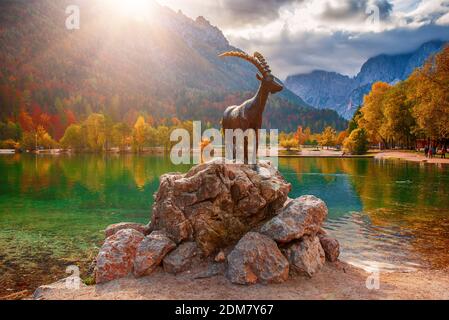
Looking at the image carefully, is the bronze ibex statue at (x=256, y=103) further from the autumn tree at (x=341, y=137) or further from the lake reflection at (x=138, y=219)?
the autumn tree at (x=341, y=137)

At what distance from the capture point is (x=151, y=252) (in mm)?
10516

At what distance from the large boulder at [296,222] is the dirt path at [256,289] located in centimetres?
124

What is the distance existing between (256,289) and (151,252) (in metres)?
3.24

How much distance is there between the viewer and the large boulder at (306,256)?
33.4ft

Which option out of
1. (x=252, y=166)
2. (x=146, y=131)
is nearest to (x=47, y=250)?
(x=252, y=166)

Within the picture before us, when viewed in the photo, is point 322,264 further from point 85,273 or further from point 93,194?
point 93,194

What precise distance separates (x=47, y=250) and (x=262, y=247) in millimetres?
10189

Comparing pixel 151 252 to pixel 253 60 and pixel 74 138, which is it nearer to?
pixel 253 60

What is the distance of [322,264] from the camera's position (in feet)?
36.2

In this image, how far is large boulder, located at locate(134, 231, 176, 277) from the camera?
33.8 ft

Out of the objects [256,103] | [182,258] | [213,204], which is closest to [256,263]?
[182,258]

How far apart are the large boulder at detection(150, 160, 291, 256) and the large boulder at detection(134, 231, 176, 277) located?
1.39 feet

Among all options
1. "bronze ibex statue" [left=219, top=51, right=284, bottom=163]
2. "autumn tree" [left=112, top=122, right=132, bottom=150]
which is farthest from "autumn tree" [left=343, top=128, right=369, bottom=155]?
"bronze ibex statue" [left=219, top=51, right=284, bottom=163]

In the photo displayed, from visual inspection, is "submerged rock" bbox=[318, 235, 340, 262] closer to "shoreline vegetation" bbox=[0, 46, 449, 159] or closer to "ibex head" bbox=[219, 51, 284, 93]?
"ibex head" bbox=[219, 51, 284, 93]
